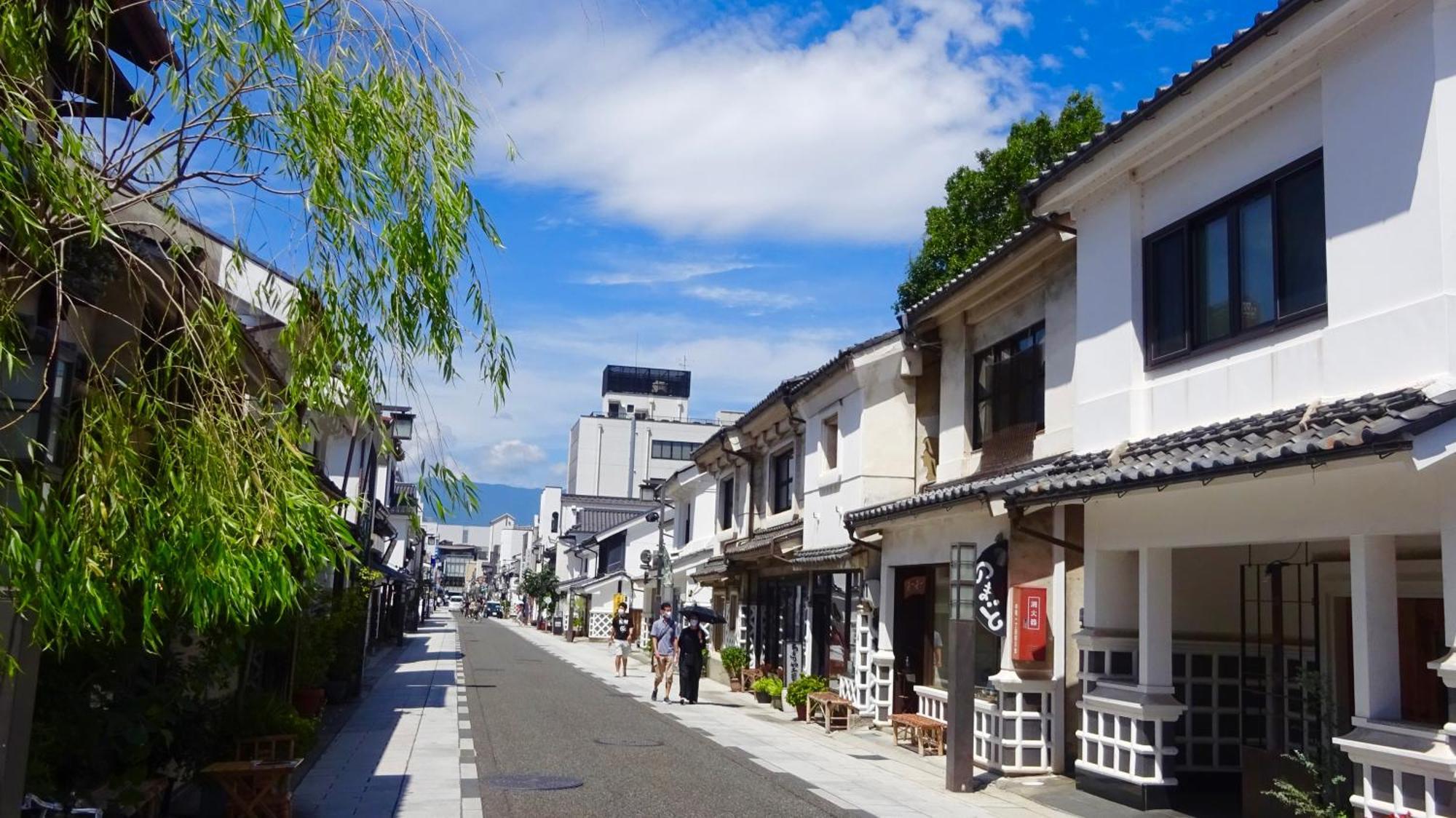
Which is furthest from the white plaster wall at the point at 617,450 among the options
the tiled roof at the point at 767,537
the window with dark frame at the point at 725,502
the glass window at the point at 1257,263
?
the glass window at the point at 1257,263

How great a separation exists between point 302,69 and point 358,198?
69cm

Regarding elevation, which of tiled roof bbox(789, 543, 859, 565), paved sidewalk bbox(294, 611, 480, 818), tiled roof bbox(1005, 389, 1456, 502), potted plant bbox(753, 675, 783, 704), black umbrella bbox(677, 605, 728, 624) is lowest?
paved sidewalk bbox(294, 611, 480, 818)

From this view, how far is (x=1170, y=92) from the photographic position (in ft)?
37.1

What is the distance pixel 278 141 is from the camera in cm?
597

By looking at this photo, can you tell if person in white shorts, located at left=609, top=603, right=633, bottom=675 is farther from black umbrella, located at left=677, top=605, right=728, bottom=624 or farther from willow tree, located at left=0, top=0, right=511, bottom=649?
willow tree, located at left=0, top=0, right=511, bottom=649

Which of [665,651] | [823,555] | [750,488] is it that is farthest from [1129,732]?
[750,488]

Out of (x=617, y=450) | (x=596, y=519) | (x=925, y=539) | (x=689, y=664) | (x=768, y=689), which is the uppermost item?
(x=617, y=450)

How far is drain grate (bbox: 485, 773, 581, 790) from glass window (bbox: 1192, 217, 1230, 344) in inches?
322

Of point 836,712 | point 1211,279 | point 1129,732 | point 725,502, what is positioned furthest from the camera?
point 725,502

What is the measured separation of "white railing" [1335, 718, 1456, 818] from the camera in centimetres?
803

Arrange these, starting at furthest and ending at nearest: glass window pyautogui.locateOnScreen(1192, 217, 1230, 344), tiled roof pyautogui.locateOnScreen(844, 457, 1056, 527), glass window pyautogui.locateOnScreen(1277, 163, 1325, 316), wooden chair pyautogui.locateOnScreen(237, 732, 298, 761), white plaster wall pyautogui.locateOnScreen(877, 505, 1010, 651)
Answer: white plaster wall pyautogui.locateOnScreen(877, 505, 1010, 651) → tiled roof pyautogui.locateOnScreen(844, 457, 1056, 527) → glass window pyautogui.locateOnScreen(1192, 217, 1230, 344) → wooden chair pyautogui.locateOnScreen(237, 732, 298, 761) → glass window pyautogui.locateOnScreen(1277, 163, 1325, 316)

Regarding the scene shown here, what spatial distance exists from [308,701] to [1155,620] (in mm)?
12303

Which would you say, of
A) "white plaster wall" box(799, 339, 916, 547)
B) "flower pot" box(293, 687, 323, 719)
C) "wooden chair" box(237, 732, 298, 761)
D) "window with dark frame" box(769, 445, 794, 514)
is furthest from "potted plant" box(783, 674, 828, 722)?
"wooden chair" box(237, 732, 298, 761)

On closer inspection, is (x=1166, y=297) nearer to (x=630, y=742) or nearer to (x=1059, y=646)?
(x=1059, y=646)
